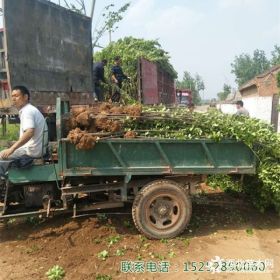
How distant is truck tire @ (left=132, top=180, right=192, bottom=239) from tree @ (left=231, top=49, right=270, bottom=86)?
3461 inches

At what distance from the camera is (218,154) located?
5.42m

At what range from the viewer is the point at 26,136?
500 centimetres

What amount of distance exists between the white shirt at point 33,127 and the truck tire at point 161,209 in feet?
4.73

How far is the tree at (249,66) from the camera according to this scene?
295ft

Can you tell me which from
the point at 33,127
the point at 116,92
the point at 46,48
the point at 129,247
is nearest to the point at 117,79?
the point at 116,92

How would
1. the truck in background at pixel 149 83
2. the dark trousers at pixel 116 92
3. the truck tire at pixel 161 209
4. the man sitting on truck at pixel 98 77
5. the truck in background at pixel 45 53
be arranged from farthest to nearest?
1. the truck in background at pixel 149 83
2. the dark trousers at pixel 116 92
3. the man sitting on truck at pixel 98 77
4. the truck in background at pixel 45 53
5. the truck tire at pixel 161 209

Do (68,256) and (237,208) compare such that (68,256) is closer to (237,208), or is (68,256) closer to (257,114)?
(237,208)

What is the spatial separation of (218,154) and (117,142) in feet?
4.57

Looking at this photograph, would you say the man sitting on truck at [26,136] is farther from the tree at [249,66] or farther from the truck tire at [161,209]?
the tree at [249,66]

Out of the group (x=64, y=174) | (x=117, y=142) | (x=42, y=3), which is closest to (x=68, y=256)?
(x=64, y=174)

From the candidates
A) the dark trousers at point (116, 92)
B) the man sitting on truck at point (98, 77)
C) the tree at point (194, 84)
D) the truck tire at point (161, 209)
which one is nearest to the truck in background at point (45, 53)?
the man sitting on truck at point (98, 77)

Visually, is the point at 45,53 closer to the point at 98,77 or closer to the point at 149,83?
the point at 98,77

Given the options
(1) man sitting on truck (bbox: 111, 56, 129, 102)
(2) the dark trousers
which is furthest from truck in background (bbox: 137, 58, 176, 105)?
(2) the dark trousers

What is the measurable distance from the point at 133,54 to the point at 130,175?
31.6 feet
